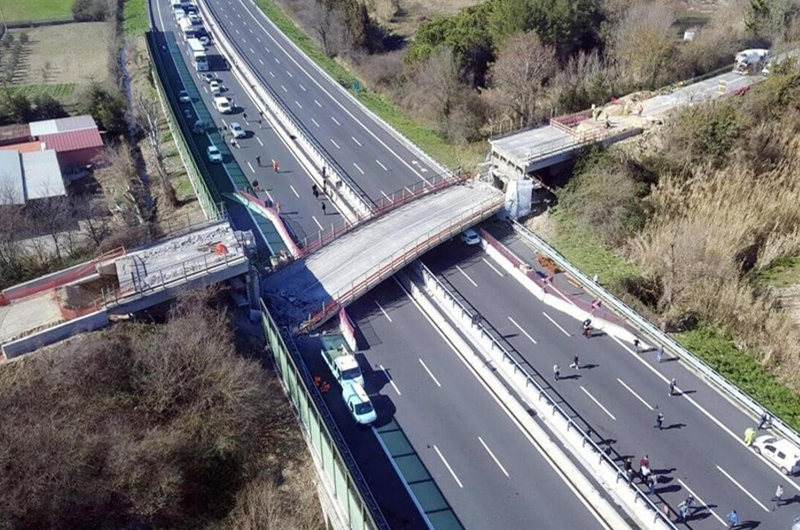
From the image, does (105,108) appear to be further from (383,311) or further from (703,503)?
(703,503)

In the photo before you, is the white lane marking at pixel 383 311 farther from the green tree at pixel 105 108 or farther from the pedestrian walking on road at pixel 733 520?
the green tree at pixel 105 108

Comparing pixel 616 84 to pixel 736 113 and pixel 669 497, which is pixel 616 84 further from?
pixel 669 497

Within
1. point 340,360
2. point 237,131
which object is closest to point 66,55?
point 237,131

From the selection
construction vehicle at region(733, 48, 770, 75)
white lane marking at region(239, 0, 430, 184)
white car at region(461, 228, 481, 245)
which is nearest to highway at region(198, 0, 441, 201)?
white lane marking at region(239, 0, 430, 184)

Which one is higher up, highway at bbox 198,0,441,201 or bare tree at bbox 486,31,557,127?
bare tree at bbox 486,31,557,127

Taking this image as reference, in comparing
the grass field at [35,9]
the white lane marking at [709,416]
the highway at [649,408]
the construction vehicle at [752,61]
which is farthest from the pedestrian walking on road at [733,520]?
the grass field at [35,9]

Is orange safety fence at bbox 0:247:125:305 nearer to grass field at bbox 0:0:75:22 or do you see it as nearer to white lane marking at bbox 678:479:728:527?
white lane marking at bbox 678:479:728:527
